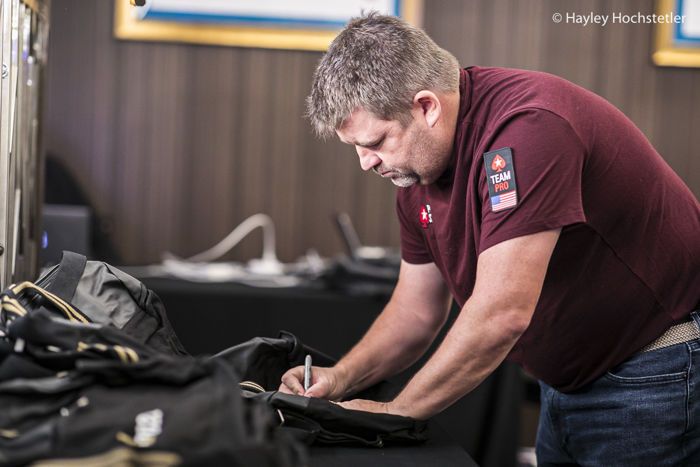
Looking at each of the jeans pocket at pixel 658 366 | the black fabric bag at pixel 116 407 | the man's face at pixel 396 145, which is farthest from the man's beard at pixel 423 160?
the black fabric bag at pixel 116 407

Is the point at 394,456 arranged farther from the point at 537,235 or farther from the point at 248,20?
the point at 248,20

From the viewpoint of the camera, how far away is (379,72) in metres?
1.15

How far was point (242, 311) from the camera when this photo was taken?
2.41 m

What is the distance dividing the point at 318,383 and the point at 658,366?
53cm

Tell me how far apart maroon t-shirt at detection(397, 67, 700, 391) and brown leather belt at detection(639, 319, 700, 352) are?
14 millimetres

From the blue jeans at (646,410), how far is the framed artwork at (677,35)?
241cm

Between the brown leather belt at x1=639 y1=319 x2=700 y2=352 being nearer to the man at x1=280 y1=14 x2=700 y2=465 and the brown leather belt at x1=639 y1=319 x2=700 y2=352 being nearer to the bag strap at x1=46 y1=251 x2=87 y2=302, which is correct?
the man at x1=280 y1=14 x2=700 y2=465

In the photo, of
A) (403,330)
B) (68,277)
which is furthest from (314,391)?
(68,277)

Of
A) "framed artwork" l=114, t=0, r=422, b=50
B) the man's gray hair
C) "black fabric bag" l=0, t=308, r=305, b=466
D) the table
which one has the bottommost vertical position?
the table

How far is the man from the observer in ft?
3.47

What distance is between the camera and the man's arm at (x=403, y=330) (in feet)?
4.26

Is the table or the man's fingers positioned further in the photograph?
the table

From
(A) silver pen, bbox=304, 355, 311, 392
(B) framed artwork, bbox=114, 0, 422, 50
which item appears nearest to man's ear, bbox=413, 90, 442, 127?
(A) silver pen, bbox=304, 355, 311, 392

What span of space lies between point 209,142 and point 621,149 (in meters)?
2.43
